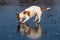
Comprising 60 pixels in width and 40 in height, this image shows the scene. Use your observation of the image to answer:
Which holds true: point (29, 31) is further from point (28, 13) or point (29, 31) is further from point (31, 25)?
point (28, 13)

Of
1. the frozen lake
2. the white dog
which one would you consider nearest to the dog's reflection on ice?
the frozen lake

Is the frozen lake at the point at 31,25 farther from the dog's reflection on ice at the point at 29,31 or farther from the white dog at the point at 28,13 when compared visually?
the white dog at the point at 28,13

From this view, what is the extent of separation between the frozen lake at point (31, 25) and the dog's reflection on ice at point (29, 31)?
158 millimetres

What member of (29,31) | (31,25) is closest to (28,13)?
(31,25)

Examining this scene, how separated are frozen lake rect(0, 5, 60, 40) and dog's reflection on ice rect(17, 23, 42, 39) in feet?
0.52

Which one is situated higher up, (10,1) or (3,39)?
(10,1)

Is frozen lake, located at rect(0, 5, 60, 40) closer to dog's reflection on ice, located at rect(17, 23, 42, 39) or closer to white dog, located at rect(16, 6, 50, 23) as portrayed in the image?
dog's reflection on ice, located at rect(17, 23, 42, 39)

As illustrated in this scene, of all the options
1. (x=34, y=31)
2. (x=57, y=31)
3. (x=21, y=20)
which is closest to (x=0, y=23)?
(x=21, y=20)

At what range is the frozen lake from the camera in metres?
9.00

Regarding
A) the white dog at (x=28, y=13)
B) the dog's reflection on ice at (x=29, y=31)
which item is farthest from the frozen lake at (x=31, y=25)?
the white dog at (x=28, y=13)

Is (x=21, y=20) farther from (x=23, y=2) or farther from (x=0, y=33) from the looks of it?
(x=23, y=2)

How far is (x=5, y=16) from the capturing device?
39.5ft

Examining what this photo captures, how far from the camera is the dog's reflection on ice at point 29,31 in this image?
9.06 meters

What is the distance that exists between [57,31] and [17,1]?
7910mm
